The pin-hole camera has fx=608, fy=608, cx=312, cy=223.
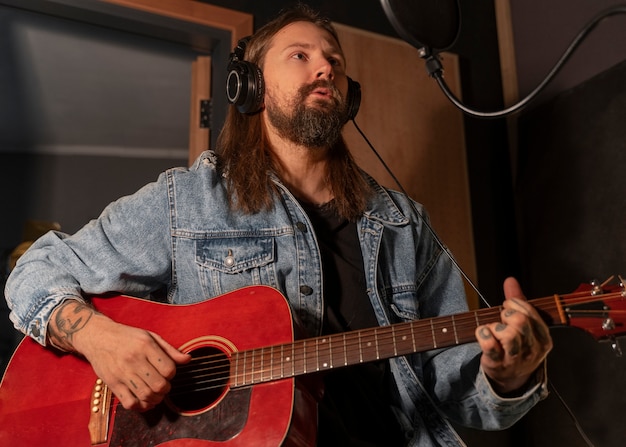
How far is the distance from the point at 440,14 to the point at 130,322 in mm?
931

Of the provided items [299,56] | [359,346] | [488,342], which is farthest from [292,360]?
[299,56]

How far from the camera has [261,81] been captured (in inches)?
69.8

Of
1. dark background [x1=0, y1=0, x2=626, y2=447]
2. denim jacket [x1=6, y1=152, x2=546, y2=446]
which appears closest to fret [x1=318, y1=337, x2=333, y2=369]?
denim jacket [x1=6, y1=152, x2=546, y2=446]

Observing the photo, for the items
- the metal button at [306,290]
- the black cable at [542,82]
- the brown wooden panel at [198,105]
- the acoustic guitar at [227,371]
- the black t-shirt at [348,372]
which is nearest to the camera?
the black cable at [542,82]

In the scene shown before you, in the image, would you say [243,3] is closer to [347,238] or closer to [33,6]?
[33,6]

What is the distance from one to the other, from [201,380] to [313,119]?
2.61ft

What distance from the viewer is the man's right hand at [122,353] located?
1183mm

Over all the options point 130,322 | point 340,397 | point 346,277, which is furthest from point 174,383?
point 346,277

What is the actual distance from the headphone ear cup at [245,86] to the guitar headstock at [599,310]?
102cm

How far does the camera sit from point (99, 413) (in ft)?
4.03

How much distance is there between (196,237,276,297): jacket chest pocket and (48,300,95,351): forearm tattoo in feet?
0.91

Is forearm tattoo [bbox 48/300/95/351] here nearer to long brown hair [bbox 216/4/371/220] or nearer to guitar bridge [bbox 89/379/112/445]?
guitar bridge [bbox 89/379/112/445]

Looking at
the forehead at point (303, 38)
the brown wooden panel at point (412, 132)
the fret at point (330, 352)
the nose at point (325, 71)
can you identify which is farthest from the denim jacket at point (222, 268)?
the brown wooden panel at point (412, 132)

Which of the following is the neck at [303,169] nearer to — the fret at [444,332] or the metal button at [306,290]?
the metal button at [306,290]
